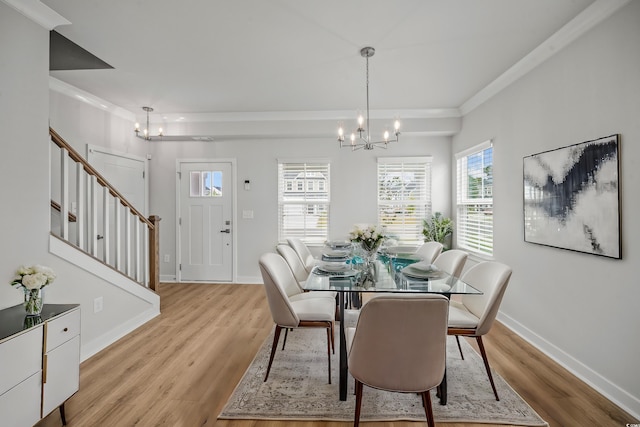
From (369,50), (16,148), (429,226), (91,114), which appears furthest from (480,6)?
(91,114)

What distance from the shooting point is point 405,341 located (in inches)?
57.4

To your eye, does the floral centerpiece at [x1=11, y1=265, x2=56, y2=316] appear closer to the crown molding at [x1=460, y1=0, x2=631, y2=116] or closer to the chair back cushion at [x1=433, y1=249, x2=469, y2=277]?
the chair back cushion at [x1=433, y1=249, x2=469, y2=277]

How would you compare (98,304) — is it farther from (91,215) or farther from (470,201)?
(470,201)

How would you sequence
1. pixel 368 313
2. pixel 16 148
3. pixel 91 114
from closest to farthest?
pixel 368 313, pixel 16 148, pixel 91 114

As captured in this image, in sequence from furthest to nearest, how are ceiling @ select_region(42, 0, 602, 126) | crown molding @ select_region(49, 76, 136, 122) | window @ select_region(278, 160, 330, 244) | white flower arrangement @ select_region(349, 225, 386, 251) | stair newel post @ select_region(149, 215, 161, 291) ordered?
window @ select_region(278, 160, 330, 244)
stair newel post @ select_region(149, 215, 161, 291)
crown molding @ select_region(49, 76, 136, 122)
white flower arrangement @ select_region(349, 225, 386, 251)
ceiling @ select_region(42, 0, 602, 126)

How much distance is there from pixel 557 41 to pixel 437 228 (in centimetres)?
268

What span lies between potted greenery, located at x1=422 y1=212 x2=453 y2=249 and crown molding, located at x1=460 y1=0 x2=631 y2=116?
1791mm

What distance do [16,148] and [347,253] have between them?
109 inches

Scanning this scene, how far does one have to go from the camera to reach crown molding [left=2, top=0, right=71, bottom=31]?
1.99 m

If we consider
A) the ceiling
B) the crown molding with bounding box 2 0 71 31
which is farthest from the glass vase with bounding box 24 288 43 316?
the ceiling

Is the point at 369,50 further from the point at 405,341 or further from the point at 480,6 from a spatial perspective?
the point at 405,341

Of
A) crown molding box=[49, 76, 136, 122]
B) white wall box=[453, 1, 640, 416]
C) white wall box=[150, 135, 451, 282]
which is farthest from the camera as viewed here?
white wall box=[150, 135, 451, 282]

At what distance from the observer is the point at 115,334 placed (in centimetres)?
290

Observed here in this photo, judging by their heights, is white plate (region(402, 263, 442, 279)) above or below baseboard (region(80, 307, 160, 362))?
above
